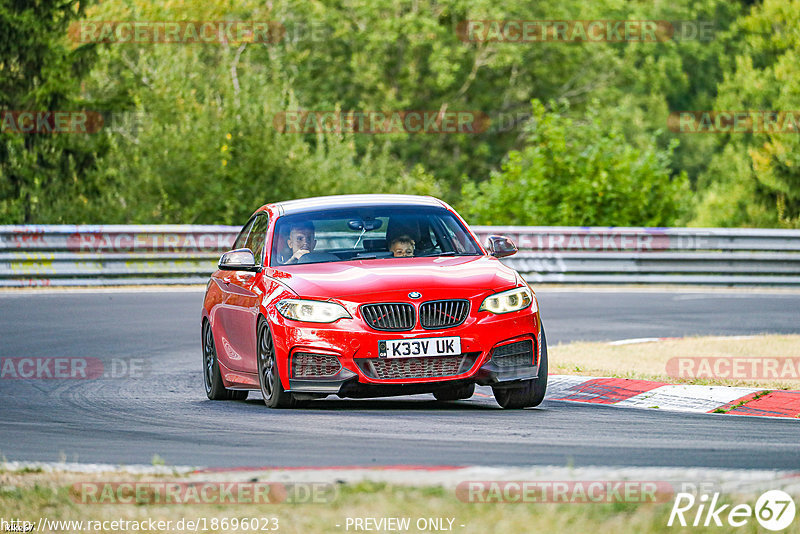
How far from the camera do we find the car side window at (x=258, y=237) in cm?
1109

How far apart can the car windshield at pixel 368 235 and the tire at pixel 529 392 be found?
1.15m

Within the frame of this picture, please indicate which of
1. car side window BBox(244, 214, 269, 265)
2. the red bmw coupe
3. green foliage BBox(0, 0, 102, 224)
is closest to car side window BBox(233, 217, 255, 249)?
car side window BBox(244, 214, 269, 265)

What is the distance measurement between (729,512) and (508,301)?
4386 mm

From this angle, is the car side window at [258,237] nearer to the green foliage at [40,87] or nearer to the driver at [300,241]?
the driver at [300,241]

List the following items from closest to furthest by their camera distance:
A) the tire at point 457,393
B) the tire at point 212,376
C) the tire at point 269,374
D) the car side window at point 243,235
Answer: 1. the tire at point 457,393
2. the tire at point 269,374
3. the tire at point 212,376
4. the car side window at point 243,235

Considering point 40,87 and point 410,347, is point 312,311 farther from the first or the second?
point 40,87

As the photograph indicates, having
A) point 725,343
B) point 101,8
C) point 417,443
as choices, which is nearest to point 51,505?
point 417,443

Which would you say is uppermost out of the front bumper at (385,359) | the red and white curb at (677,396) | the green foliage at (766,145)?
the front bumper at (385,359)

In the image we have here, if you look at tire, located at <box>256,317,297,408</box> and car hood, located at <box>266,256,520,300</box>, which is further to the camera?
tire, located at <box>256,317,297,408</box>

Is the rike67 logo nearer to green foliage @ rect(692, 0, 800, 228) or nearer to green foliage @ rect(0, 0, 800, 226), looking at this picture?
green foliage @ rect(0, 0, 800, 226)

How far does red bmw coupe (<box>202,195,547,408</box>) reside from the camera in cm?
946

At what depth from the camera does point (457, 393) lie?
1093 centimetres

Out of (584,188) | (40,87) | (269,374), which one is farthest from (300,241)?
(40,87)

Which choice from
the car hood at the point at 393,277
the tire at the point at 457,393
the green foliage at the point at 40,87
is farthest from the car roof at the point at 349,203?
the green foliage at the point at 40,87
